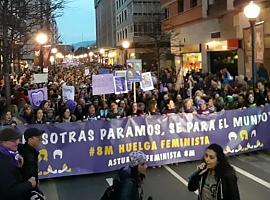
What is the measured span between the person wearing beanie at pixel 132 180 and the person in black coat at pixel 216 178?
595 mm

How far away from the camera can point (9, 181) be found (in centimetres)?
459

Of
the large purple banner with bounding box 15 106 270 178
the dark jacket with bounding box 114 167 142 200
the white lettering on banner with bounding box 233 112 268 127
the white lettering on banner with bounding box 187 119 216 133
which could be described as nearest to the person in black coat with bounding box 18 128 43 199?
the dark jacket with bounding box 114 167 142 200

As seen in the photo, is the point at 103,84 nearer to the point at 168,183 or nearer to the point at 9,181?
the point at 168,183

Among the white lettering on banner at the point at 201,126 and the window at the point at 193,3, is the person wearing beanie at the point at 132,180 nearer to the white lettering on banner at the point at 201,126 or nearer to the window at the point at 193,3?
the white lettering on banner at the point at 201,126

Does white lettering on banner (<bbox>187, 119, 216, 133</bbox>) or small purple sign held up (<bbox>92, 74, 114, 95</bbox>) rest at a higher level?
small purple sign held up (<bbox>92, 74, 114, 95</bbox>)

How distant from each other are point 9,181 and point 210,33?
111 feet

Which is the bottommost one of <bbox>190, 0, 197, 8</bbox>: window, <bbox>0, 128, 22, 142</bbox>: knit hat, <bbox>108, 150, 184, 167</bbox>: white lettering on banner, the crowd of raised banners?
<bbox>108, 150, 184, 167</bbox>: white lettering on banner

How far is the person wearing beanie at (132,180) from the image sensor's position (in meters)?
4.88

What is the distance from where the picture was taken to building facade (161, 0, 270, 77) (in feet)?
99.9

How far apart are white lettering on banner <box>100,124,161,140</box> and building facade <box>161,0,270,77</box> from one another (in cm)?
1692

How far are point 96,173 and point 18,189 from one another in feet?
20.7

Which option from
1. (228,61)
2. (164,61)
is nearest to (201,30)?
(228,61)

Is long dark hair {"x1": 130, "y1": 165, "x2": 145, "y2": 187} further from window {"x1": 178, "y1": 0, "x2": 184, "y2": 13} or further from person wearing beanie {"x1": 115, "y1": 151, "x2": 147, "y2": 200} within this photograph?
window {"x1": 178, "y1": 0, "x2": 184, "y2": 13}

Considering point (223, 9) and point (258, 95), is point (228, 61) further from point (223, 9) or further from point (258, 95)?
point (258, 95)
